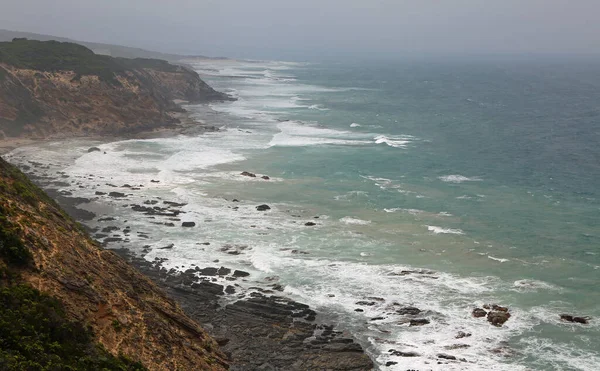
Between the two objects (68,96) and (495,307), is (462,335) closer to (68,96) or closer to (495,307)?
(495,307)

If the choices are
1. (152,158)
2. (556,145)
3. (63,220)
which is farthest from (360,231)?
(556,145)

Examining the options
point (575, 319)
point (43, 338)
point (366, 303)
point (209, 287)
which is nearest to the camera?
point (43, 338)

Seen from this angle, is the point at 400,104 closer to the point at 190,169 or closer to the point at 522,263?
the point at 190,169

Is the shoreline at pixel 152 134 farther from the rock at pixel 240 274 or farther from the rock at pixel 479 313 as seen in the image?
the rock at pixel 479 313

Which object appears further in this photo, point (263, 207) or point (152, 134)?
point (152, 134)

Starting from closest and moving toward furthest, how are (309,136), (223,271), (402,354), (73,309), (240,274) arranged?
(73,309) → (402,354) → (240,274) → (223,271) → (309,136)

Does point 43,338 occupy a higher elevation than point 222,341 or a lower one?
higher

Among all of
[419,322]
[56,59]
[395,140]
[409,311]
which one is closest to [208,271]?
[409,311]

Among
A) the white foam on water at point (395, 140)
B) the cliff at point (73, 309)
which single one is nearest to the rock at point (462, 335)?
the cliff at point (73, 309)
